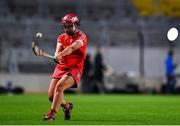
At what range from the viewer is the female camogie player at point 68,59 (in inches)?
535

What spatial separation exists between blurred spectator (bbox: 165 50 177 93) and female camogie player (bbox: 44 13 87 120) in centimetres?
1759

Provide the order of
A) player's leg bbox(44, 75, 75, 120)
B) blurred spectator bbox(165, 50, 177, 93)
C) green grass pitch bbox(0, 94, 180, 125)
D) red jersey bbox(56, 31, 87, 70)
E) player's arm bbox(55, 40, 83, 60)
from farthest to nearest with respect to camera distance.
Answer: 1. blurred spectator bbox(165, 50, 177, 93)
2. red jersey bbox(56, 31, 87, 70)
3. player's arm bbox(55, 40, 83, 60)
4. player's leg bbox(44, 75, 75, 120)
5. green grass pitch bbox(0, 94, 180, 125)

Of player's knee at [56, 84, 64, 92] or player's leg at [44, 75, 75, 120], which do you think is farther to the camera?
player's knee at [56, 84, 64, 92]

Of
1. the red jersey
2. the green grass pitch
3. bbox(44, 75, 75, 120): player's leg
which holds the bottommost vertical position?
the green grass pitch

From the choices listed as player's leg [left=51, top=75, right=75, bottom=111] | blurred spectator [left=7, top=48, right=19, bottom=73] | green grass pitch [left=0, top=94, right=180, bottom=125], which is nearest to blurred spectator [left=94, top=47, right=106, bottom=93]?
blurred spectator [left=7, top=48, right=19, bottom=73]

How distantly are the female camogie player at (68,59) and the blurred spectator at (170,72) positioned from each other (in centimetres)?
1759

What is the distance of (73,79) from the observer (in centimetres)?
1391

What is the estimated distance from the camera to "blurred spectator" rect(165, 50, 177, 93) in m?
31.4

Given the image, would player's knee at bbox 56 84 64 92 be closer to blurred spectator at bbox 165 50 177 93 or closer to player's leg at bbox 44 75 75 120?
player's leg at bbox 44 75 75 120

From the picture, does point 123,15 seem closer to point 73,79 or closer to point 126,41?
point 126,41

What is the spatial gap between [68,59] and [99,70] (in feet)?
60.7

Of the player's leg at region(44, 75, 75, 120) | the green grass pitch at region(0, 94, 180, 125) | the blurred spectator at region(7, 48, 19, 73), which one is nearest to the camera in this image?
the green grass pitch at region(0, 94, 180, 125)

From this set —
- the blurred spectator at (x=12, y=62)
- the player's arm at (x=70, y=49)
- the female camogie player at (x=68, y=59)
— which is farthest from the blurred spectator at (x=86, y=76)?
the player's arm at (x=70, y=49)

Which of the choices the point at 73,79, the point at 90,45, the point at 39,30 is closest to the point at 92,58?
the point at 90,45
